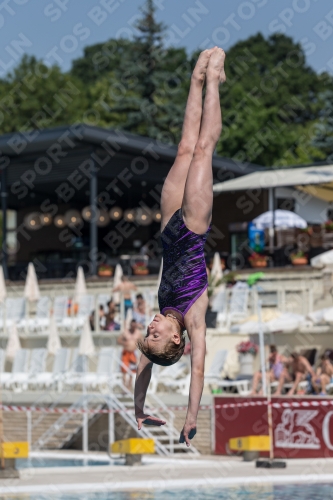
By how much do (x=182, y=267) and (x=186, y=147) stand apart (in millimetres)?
934

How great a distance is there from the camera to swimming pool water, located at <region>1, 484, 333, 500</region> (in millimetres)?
12156

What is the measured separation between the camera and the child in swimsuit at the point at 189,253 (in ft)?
21.2

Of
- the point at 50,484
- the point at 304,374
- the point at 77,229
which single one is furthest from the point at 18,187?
the point at 50,484

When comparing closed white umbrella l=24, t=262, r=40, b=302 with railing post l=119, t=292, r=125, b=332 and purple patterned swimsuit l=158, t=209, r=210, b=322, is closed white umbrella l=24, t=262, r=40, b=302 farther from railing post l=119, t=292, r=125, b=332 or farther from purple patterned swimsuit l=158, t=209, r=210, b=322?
purple patterned swimsuit l=158, t=209, r=210, b=322

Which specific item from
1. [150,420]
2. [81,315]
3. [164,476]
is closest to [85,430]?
[164,476]

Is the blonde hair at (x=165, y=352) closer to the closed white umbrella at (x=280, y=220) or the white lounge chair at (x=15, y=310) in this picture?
the white lounge chair at (x=15, y=310)

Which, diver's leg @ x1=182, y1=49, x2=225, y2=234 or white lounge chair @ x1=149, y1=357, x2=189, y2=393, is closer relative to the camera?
diver's leg @ x1=182, y1=49, x2=225, y2=234

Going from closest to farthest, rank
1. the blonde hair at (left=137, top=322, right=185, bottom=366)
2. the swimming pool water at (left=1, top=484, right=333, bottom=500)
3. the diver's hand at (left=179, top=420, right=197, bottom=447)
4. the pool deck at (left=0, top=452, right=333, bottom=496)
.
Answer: the diver's hand at (left=179, top=420, right=197, bottom=447), the blonde hair at (left=137, top=322, right=185, bottom=366), the swimming pool water at (left=1, top=484, right=333, bottom=500), the pool deck at (left=0, top=452, right=333, bottom=496)

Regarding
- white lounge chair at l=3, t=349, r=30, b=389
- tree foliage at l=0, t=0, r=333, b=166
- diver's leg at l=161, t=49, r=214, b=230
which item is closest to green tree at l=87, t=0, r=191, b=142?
tree foliage at l=0, t=0, r=333, b=166

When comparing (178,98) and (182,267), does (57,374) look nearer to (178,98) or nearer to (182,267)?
(182,267)

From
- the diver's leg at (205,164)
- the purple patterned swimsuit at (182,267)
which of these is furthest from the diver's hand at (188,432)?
the diver's leg at (205,164)

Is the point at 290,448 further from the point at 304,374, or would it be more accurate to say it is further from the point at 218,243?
the point at 218,243

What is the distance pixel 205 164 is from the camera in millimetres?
6641

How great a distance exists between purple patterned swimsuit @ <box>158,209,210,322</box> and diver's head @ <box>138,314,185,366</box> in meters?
0.15
